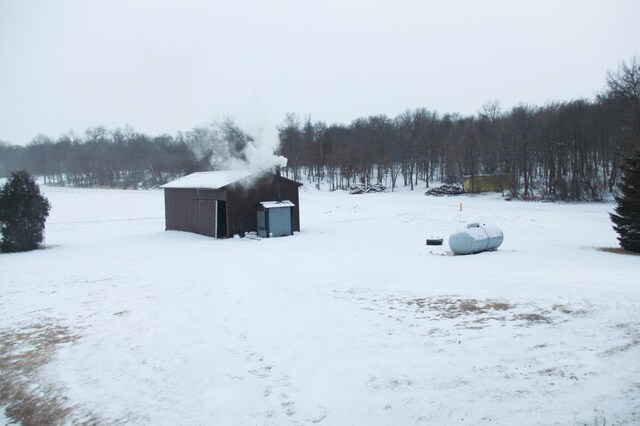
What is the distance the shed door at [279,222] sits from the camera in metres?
25.8

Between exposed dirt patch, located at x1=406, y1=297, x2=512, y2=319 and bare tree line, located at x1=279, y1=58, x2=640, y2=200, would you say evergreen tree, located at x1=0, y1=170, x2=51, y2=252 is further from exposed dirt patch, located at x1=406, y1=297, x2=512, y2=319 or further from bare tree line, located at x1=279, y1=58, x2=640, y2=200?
bare tree line, located at x1=279, y1=58, x2=640, y2=200

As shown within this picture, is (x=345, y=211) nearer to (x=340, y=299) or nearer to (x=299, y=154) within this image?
(x=340, y=299)

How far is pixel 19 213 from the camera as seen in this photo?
23.4m

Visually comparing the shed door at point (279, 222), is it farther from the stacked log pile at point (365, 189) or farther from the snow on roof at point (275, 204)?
the stacked log pile at point (365, 189)

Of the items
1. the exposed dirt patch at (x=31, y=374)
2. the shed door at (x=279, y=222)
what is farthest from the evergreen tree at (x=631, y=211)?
the exposed dirt patch at (x=31, y=374)

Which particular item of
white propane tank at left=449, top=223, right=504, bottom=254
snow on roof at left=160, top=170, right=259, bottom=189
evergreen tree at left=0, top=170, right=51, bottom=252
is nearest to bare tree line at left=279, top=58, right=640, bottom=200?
white propane tank at left=449, top=223, right=504, bottom=254

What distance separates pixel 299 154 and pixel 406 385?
6890 cm

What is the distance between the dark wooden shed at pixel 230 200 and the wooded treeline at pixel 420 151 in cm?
378

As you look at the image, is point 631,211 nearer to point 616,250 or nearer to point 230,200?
point 616,250

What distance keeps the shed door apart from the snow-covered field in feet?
21.8

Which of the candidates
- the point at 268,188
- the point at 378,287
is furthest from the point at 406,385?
the point at 268,188

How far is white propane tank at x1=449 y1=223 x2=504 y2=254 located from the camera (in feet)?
59.0

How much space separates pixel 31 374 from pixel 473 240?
48.8 ft

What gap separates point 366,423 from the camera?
602 centimetres
